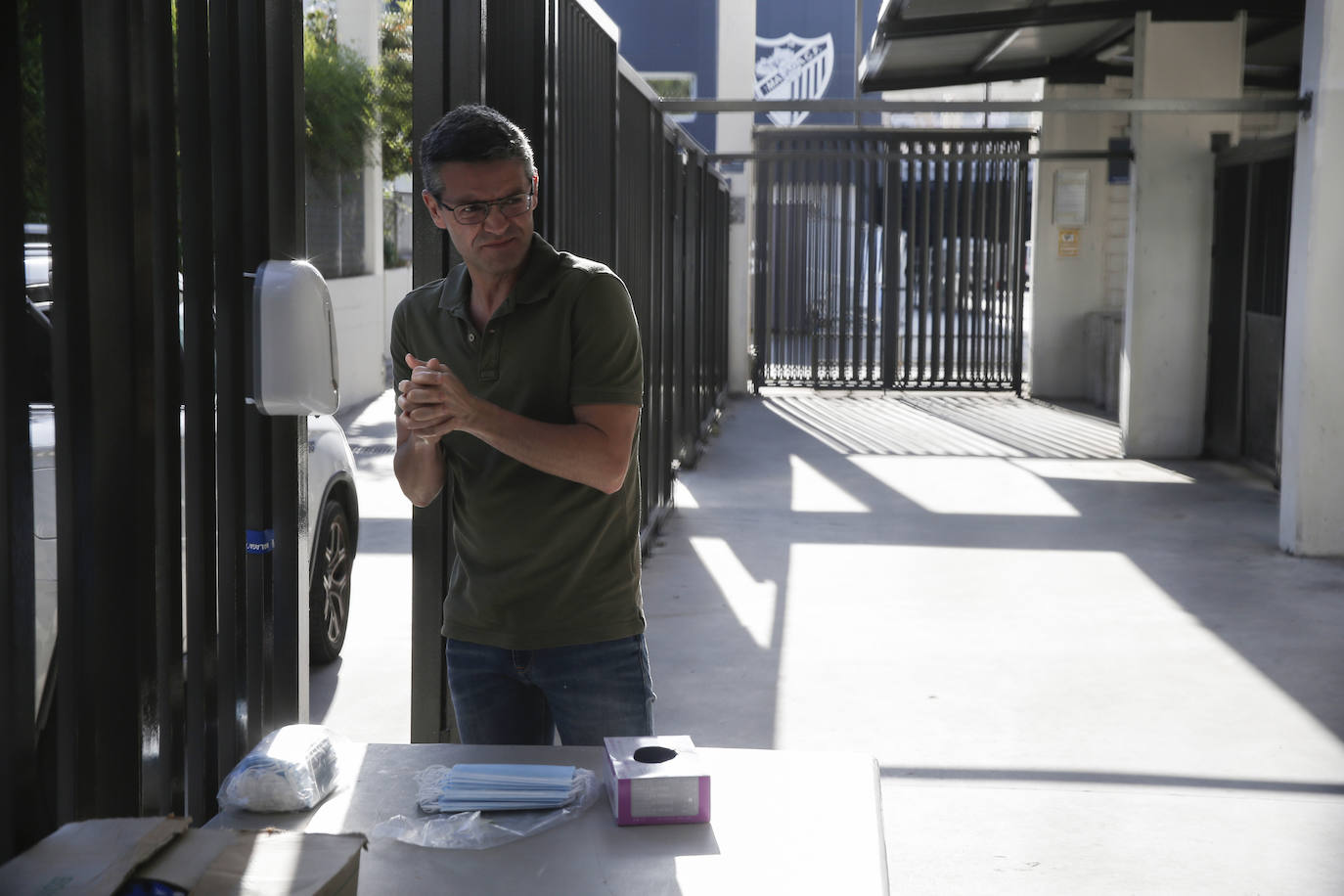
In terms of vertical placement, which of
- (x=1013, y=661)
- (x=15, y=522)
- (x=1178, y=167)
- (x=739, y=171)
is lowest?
(x=1013, y=661)

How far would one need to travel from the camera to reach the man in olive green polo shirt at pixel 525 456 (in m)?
2.49

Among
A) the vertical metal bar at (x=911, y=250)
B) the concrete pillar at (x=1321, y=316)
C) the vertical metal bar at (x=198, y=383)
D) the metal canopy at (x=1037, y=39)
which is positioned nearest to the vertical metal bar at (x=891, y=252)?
the vertical metal bar at (x=911, y=250)

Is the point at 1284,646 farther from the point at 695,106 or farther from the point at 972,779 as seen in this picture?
the point at 695,106

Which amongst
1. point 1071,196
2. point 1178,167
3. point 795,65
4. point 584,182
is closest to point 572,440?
point 584,182

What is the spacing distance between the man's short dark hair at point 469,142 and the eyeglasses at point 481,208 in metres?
0.05

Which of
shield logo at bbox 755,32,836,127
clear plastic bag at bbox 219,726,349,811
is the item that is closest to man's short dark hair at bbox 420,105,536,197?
clear plastic bag at bbox 219,726,349,811

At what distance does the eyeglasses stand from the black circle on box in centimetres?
97

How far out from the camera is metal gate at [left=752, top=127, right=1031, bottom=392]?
16953 mm

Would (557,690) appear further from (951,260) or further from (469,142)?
(951,260)

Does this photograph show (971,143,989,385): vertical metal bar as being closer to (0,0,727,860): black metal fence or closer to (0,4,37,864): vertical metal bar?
(0,0,727,860): black metal fence

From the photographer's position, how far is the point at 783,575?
7.60 m

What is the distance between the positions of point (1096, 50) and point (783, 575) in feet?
32.1

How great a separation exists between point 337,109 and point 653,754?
15.5m

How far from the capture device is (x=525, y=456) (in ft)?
7.98
